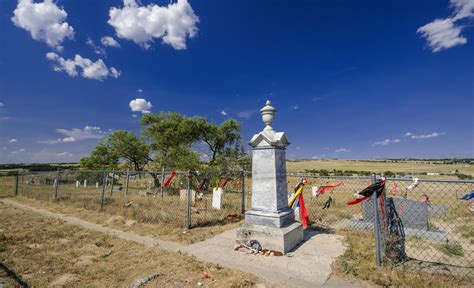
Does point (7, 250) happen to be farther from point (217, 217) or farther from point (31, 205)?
point (31, 205)

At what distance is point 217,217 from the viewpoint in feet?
26.6

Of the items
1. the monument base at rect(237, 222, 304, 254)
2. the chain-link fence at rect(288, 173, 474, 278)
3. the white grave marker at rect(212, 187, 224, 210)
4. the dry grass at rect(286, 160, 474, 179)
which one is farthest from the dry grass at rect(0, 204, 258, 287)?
the dry grass at rect(286, 160, 474, 179)

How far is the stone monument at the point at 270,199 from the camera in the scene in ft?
16.1

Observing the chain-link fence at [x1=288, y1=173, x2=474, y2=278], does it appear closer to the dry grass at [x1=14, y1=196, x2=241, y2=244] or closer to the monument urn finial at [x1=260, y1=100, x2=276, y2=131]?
the monument urn finial at [x1=260, y1=100, x2=276, y2=131]

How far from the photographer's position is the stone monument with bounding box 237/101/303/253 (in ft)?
16.1

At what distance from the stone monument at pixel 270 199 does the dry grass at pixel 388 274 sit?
43.2 inches

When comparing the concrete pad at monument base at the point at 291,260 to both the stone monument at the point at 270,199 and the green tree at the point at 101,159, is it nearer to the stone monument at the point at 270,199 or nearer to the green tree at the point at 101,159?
the stone monument at the point at 270,199

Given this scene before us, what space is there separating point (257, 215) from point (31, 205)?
1268cm

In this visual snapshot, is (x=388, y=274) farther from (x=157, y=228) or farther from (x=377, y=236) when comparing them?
(x=157, y=228)

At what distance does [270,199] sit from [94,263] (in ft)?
12.1

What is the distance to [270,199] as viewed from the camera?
5141 mm

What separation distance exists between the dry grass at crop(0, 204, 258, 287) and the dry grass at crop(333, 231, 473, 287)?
5.59ft

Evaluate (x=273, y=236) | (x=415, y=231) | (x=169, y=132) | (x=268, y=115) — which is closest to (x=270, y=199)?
(x=273, y=236)

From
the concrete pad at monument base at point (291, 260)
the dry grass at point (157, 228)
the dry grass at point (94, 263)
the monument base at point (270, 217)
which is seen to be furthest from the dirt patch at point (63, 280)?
the monument base at point (270, 217)
